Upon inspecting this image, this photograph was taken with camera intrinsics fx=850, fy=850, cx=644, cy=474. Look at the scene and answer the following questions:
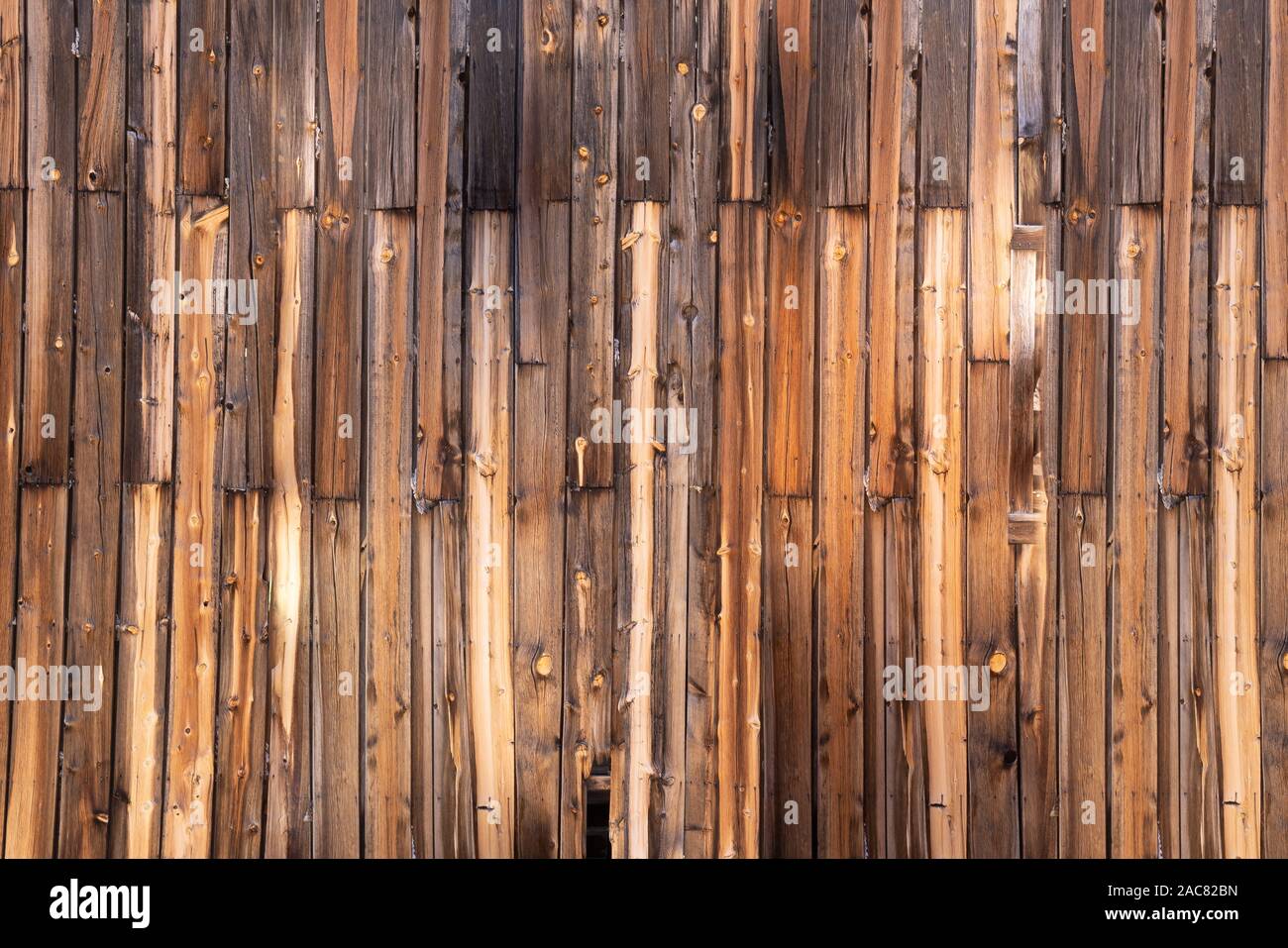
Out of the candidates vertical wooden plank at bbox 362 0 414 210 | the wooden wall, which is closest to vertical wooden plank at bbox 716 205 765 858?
the wooden wall

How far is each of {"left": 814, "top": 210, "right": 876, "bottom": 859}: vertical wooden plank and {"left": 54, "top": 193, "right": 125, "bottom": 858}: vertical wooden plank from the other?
5.30 ft

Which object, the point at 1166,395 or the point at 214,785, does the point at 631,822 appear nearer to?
the point at 214,785

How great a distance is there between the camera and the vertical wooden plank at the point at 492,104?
1.94 meters

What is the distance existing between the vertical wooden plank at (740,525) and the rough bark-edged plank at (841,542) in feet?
0.46

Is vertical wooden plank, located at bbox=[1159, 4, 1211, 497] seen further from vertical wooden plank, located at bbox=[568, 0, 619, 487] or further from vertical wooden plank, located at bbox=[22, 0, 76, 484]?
vertical wooden plank, located at bbox=[22, 0, 76, 484]

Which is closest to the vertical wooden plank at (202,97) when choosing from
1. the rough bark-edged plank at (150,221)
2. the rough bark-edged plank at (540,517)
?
the rough bark-edged plank at (150,221)

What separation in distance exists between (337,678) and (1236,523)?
6.80 feet

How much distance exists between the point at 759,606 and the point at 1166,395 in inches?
40.9

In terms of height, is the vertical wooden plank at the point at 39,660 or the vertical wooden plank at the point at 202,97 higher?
the vertical wooden plank at the point at 202,97

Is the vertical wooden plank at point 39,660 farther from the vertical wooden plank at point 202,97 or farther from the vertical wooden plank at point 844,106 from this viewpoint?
the vertical wooden plank at point 844,106


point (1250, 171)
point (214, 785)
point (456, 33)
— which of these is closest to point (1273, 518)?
point (1250, 171)

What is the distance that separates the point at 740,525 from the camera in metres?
1.93

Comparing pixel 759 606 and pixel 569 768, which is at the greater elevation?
pixel 759 606
